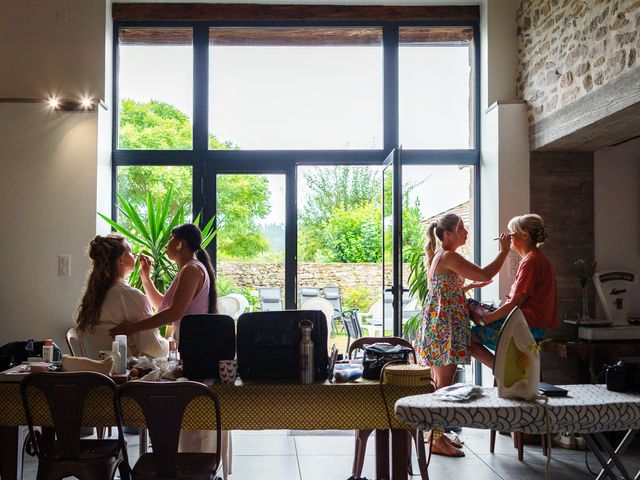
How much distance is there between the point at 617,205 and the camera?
542 cm

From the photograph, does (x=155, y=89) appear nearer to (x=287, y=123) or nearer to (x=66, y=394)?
(x=287, y=123)

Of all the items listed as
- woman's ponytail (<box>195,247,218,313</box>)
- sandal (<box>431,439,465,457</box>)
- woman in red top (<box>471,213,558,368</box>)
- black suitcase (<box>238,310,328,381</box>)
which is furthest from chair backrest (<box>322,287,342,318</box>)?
black suitcase (<box>238,310,328,381</box>)

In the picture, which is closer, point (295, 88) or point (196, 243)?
point (196, 243)

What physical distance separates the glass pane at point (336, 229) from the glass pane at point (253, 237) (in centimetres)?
20

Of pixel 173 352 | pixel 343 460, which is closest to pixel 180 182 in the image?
pixel 173 352

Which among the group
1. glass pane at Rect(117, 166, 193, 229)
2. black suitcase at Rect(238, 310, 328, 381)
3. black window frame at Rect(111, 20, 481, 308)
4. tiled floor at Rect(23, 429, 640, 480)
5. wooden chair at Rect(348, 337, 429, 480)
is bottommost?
tiled floor at Rect(23, 429, 640, 480)

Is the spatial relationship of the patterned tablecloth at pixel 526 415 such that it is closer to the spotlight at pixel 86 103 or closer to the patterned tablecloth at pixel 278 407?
the patterned tablecloth at pixel 278 407

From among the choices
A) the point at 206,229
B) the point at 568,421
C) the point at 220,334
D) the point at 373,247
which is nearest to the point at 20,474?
the point at 220,334

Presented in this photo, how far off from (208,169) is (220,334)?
3.15m

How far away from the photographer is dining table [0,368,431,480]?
291 cm

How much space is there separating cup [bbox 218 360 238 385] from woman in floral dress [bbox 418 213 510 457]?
6.50 ft

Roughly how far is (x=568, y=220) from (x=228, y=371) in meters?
3.54

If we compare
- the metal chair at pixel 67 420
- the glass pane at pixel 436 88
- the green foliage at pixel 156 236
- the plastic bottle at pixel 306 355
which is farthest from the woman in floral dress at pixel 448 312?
the metal chair at pixel 67 420

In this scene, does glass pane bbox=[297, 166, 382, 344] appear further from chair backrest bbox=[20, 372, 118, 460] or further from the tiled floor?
chair backrest bbox=[20, 372, 118, 460]
